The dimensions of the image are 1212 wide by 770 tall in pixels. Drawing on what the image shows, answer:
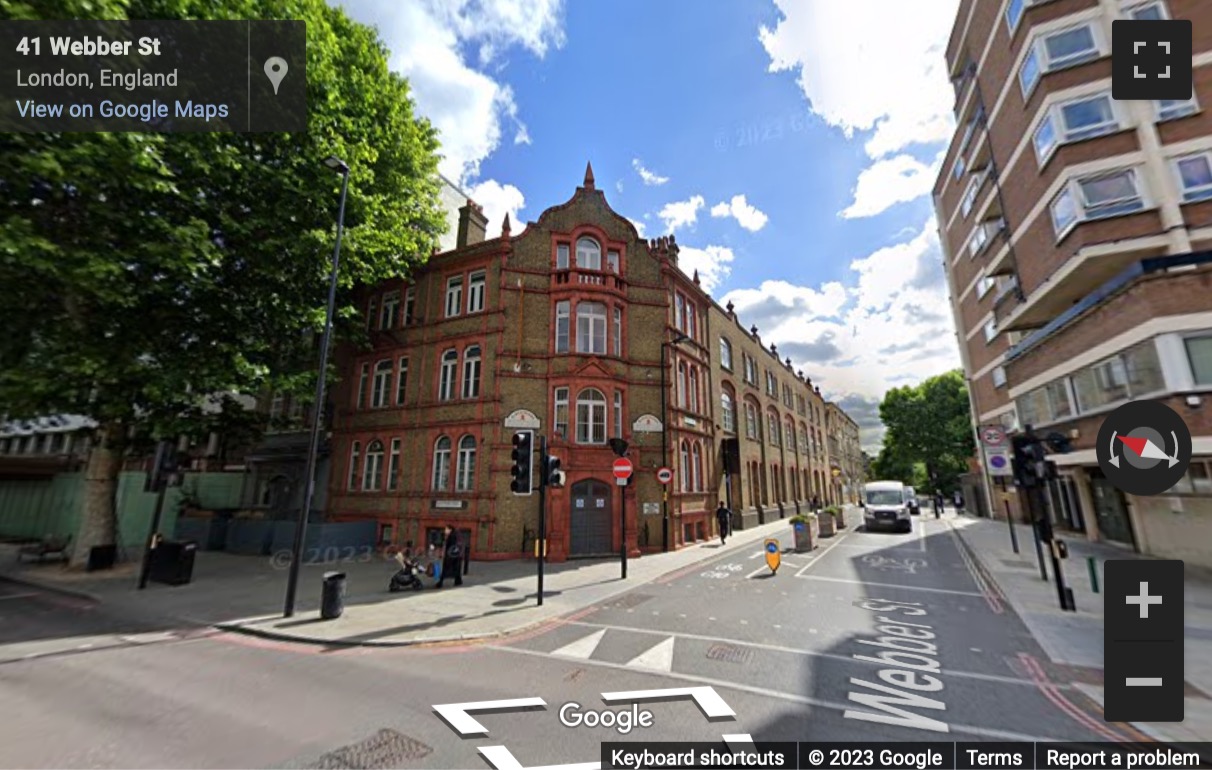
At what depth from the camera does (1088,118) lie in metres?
15.7

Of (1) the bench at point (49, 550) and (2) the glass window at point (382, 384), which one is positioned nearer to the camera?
(1) the bench at point (49, 550)

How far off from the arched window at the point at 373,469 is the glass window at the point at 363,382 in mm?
2238

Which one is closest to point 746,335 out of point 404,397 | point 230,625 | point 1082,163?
point 1082,163

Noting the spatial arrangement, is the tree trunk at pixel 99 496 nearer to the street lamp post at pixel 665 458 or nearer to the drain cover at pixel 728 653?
the street lamp post at pixel 665 458

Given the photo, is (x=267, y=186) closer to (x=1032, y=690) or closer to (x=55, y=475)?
(x=1032, y=690)

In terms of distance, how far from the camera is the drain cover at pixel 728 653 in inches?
287

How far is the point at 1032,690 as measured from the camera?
6109mm

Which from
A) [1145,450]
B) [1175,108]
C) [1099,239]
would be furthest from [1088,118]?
[1145,450]

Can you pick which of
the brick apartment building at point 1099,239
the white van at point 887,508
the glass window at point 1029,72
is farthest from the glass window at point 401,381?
the glass window at point 1029,72

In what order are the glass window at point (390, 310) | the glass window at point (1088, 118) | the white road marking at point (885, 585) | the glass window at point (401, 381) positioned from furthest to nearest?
the glass window at point (390, 310)
the glass window at point (401, 381)
the glass window at point (1088, 118)
the white road marking at point (885, 585)

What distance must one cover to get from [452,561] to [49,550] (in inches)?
659

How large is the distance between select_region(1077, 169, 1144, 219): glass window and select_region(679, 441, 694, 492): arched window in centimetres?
1601

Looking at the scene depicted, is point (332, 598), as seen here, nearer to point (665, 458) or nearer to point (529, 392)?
point (529, 392)

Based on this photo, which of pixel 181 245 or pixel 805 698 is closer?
pixel 805 698
